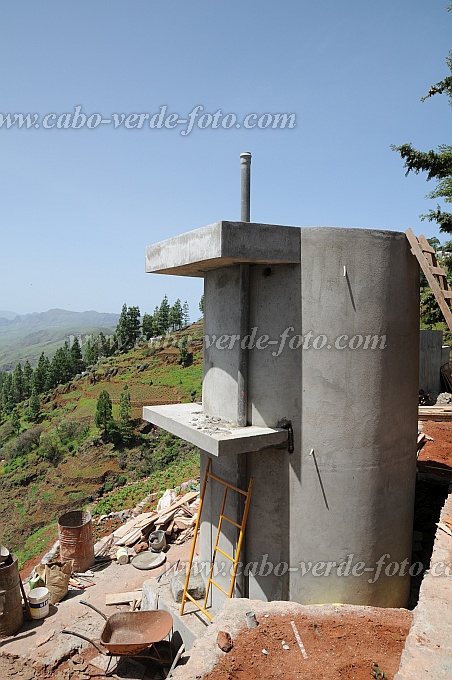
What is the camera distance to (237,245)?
5.79 m

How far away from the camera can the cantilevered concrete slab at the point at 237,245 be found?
5.73 meters

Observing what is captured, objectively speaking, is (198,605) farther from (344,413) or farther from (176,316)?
(176,316)

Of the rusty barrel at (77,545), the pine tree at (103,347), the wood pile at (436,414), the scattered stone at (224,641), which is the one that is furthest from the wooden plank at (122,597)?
the pine tree at (103,347)

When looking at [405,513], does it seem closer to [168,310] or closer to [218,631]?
[218,631]

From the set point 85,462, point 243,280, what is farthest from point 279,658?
point 85,462

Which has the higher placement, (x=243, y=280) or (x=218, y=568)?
(x=243, y=280)

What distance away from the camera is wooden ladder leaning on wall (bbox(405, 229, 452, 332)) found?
6457 millimetres

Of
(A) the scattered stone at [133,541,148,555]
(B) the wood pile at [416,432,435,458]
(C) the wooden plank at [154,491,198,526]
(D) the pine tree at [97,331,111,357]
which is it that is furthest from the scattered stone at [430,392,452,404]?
(D) the pine tree at [97,331,111,357]

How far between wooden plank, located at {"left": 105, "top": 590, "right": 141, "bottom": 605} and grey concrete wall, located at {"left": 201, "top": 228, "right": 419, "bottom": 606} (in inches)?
167

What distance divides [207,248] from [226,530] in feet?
14.6

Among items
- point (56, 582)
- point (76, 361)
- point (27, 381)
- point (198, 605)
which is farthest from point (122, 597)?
point (27, 381)

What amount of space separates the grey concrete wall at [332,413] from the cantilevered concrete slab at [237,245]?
10.5 inches

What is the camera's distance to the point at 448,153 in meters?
17.0

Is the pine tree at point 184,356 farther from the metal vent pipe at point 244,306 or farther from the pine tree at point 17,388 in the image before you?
the metal vent pipe at point 244,306
